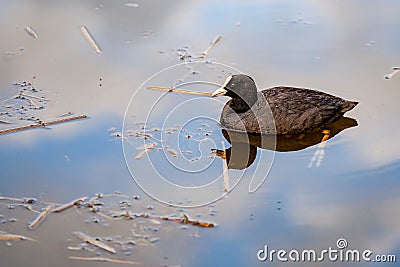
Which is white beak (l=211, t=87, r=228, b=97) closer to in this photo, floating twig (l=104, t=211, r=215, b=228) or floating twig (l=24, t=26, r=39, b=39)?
floating twig (l=104, t=211, r=215, b=228)

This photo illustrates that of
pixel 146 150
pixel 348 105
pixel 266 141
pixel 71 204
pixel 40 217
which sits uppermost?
pixel 348 105

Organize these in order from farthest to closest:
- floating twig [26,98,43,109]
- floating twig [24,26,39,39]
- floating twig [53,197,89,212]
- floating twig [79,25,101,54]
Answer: floating twig [24,26,39,39] → floating twig [79,25,101,54] → floating twig [26,98,43,109] → floating twig [53,197,89,212]

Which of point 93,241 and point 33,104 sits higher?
point 33,104

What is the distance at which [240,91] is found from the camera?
19.0 ft

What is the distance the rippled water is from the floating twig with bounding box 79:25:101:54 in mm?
42

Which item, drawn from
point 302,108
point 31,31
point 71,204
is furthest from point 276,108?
point 31,31

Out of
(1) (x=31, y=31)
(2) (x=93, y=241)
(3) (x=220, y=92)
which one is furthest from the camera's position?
(1) (x=31, y=31)

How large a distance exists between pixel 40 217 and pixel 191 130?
159cm

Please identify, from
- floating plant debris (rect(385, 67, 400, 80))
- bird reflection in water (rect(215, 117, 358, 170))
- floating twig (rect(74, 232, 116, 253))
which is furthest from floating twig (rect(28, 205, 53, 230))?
floating plant debris (rect(385, 67, 400, 80))

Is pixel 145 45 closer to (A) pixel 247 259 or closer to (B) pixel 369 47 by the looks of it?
(B) pixel 369 47

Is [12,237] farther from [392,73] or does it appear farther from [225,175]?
[392,73]

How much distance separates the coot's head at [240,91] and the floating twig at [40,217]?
6.10 ft

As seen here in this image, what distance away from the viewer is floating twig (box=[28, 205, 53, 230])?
4410 mm

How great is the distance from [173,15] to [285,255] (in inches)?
167
